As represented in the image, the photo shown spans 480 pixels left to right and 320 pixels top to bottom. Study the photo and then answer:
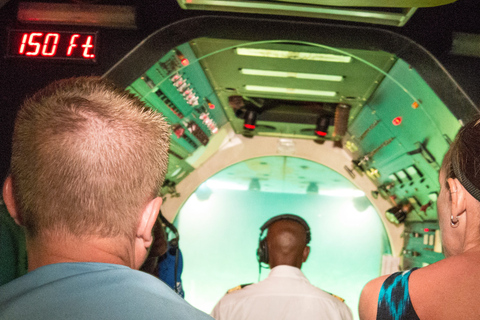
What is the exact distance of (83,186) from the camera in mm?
764

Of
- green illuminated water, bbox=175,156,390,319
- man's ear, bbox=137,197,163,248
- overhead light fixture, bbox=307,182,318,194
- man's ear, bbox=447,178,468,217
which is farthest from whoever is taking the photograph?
overhead light fixture, bbox=307,182,318,194

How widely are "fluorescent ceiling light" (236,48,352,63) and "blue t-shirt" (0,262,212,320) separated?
92.9 inches

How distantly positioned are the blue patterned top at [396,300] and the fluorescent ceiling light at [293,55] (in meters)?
1.96

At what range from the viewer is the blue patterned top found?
3.44 feet

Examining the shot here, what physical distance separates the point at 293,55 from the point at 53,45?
5.35ft

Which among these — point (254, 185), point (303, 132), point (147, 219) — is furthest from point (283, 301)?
point (254, 185)

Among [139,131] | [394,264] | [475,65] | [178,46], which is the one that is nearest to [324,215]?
[394,264]

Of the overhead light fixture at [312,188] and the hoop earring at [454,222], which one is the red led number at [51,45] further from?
the overhead light fixture at [312,188]

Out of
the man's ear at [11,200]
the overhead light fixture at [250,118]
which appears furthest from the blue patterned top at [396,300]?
the overhead light fixture at [250,118]

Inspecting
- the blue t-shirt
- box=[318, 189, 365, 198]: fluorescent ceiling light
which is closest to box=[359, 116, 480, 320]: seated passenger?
the blue t-shirt

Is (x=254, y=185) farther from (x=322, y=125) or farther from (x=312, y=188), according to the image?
(x=322, y=125)

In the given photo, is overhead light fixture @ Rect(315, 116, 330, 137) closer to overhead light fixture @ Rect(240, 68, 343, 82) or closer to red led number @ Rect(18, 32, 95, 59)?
overhead light fixture @ Rect(240, 68, 343, 82)

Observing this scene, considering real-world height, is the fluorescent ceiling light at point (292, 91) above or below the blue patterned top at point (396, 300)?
above

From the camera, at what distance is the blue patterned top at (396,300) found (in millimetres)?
1048
